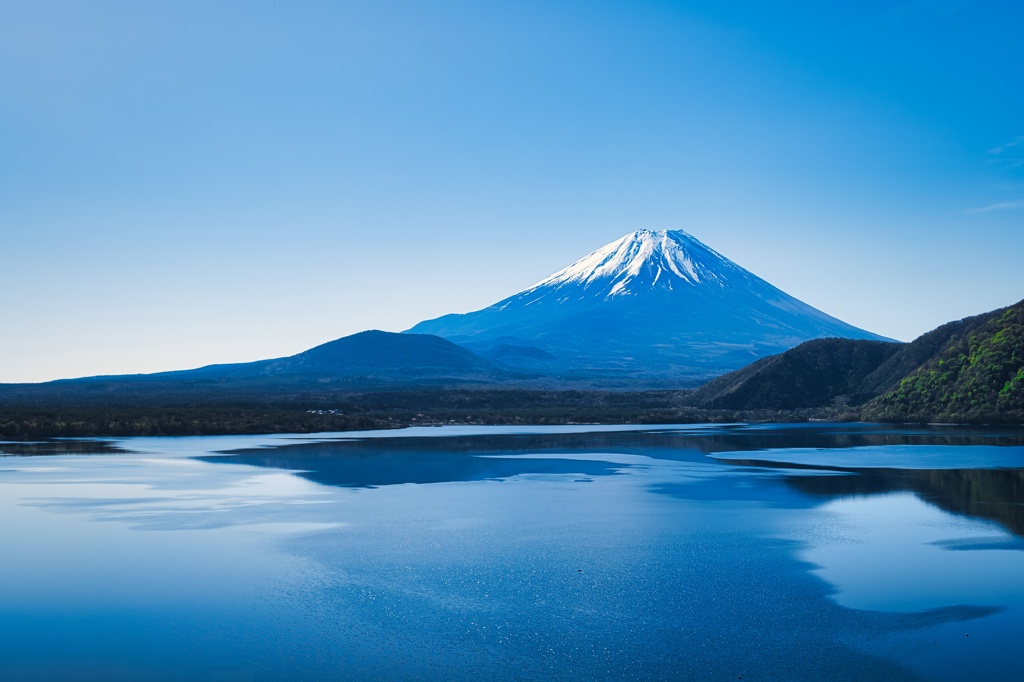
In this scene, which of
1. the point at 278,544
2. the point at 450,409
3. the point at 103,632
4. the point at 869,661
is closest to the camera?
the point at 869,661

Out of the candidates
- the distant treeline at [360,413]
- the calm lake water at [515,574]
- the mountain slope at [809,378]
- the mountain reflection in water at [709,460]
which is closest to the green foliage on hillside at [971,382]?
the mountain reflection in water at [709,460]

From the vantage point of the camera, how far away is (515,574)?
16484 millimetres

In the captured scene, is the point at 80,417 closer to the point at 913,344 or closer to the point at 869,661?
the point at 869,661

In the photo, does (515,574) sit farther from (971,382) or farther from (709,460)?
(971,382)

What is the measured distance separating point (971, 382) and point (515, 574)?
50792mm

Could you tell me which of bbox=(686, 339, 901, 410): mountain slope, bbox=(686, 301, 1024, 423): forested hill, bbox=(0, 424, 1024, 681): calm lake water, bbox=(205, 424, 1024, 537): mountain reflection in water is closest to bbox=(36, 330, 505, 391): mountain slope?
bbox=(686, 339, 901, 410): mountain slope

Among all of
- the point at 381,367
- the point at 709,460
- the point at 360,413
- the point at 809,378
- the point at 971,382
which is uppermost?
the point at 381,367

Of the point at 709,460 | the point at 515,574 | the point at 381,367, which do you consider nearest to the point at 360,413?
the point at 709,460

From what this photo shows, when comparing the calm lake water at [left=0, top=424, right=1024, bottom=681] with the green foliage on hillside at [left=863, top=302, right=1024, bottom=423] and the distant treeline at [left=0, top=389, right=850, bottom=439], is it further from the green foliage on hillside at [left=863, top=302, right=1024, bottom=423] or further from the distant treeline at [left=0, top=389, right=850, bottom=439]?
the distant treeline at [left=0, top=389, right=850, bottom=439]

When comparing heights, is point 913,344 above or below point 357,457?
above

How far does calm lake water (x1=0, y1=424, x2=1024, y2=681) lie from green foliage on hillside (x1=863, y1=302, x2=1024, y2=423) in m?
24.9

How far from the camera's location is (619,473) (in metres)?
33.9

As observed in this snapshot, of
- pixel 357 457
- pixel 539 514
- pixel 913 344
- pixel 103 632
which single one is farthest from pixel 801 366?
pixel 103 632

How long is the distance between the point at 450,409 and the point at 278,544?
6912 cm
